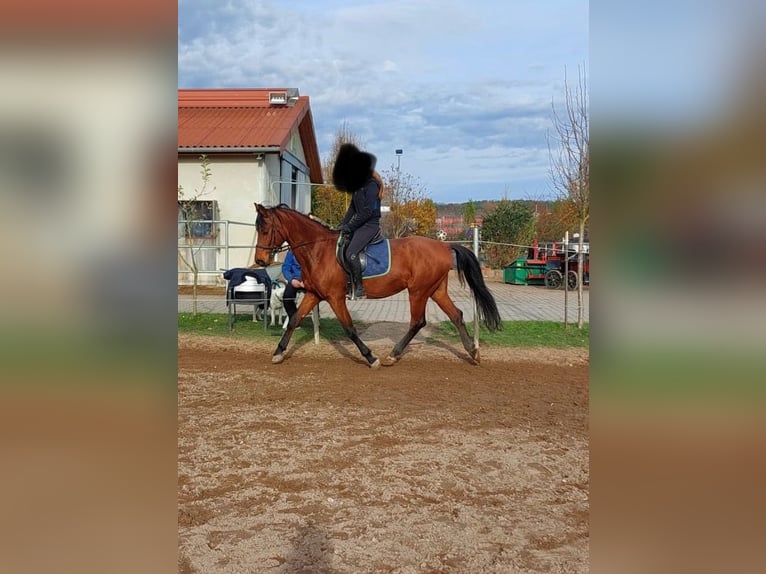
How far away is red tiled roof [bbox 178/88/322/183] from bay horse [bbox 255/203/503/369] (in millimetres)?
9802

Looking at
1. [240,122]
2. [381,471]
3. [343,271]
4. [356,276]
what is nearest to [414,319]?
[356,276]

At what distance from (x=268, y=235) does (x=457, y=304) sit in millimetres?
8092

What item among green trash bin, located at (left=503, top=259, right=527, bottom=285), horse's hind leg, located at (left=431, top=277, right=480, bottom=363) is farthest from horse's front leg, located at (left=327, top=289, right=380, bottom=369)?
green trash bin, located at (left=503, top=259, right=527, bottom=285)

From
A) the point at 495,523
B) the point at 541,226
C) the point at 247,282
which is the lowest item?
the point at 495,523

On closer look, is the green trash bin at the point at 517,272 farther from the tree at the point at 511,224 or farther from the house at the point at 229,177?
the house at the point at 229,177

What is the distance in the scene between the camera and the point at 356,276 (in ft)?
23.4

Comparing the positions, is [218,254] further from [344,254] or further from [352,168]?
[344,254]

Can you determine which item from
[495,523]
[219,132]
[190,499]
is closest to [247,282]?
[190,499]

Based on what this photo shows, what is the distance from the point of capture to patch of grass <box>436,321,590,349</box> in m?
9.22

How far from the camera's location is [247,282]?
10.1m
